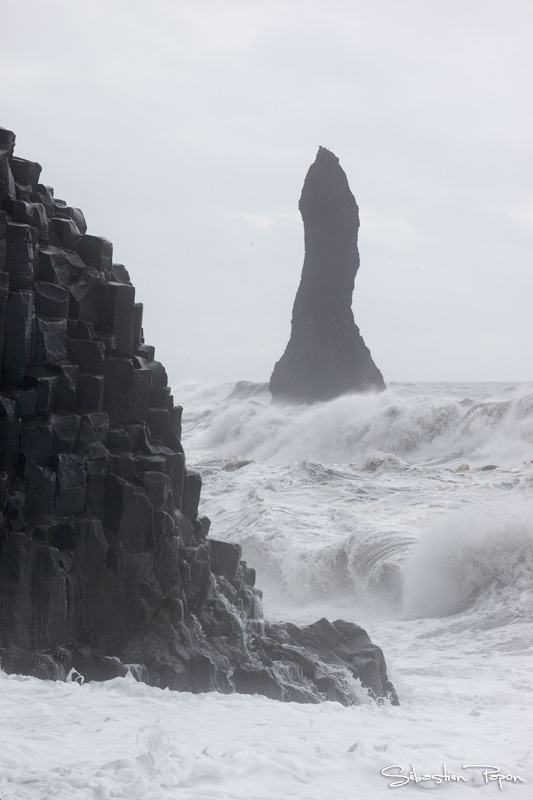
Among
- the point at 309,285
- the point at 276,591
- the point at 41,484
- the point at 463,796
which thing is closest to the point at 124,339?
the point at 41,484

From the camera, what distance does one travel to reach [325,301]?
4350 cm

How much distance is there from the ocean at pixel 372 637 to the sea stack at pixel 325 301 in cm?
1071

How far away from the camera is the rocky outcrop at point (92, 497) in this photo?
283 inches

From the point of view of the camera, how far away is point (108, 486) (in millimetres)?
7691

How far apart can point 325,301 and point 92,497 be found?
3654 centimetres

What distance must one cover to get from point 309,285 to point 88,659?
124 feet

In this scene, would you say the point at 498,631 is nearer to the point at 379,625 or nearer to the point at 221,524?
the point at 379,625
